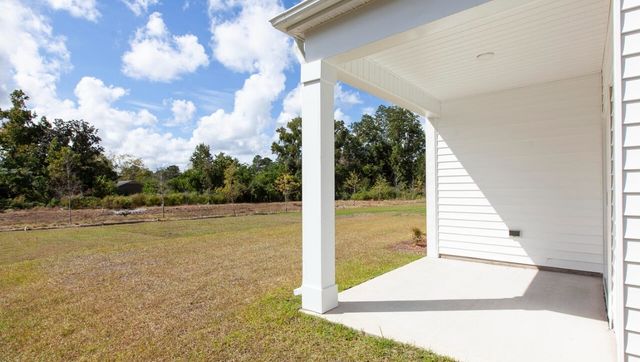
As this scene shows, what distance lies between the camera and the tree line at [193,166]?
19.5m

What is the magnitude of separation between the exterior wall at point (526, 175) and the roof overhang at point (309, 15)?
3.46 m

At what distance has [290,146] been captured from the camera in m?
32.0

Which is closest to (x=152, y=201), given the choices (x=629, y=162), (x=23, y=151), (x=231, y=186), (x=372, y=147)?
(x=231, y=186)

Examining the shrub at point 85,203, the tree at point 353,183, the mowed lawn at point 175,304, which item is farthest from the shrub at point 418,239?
the tree at point 353,183

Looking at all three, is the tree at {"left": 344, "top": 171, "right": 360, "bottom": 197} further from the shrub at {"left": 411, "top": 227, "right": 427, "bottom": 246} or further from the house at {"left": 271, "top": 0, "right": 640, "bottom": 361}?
the house at {"left": 271, "top": 0, "right": 640, "bottom": 361}

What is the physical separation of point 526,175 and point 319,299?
3.94m

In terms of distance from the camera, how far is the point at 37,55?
15.8m

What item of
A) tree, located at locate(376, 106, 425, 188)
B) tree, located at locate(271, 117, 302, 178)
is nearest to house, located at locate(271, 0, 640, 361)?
tree, located at locate(271, 117, 302, 178)

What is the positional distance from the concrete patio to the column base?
89mm

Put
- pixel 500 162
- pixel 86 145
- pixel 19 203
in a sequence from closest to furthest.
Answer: pixel 500 162, pixel 19 203, pixel 86 145

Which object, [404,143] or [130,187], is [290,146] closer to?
[404,143]

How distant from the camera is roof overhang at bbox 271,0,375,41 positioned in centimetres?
307

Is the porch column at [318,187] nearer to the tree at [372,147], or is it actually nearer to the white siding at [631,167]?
the white siding at [631,167]

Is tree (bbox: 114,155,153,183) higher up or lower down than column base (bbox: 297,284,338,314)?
higher up
